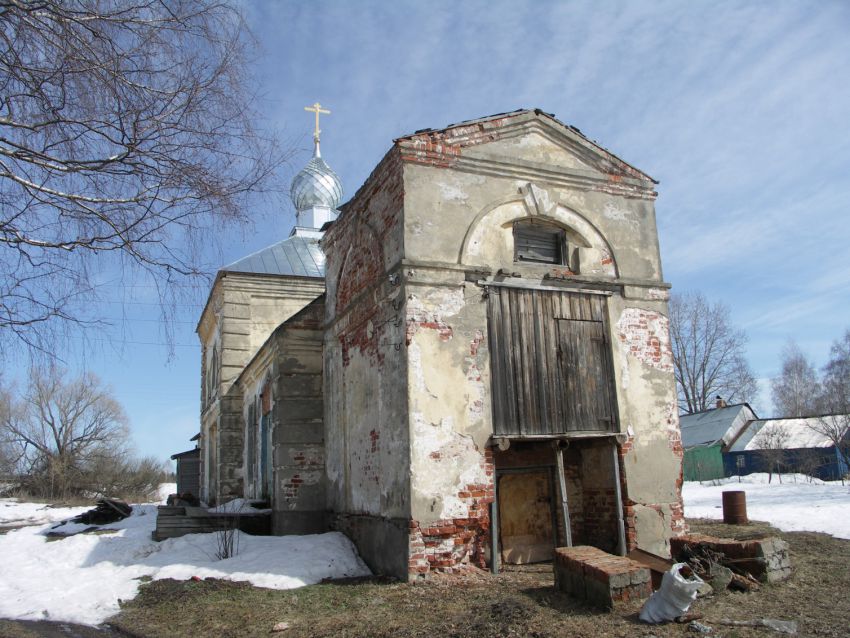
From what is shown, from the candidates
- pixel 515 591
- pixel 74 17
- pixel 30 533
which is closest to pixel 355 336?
pixel 515 591

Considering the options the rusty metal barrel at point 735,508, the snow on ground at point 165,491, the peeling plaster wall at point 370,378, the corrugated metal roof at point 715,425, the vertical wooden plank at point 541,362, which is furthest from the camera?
the snow on ground at point 165,491

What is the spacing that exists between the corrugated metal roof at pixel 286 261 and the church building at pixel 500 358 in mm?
7761

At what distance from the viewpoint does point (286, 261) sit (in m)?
19.4

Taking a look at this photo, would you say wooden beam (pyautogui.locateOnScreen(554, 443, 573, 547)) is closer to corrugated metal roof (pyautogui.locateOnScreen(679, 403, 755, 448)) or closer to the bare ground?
the bare ground

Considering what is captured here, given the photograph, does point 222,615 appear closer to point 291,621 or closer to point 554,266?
point 291,621

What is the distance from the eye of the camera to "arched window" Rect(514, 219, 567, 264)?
9.73m

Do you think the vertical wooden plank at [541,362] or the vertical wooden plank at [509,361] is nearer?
the vertical wooden plank at [509,361]

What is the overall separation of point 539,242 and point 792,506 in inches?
427

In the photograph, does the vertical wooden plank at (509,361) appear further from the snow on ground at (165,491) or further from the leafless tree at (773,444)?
the snow on ground at (165,491)

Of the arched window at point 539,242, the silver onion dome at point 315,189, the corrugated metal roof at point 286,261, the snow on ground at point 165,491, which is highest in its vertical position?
the silver onion dome at point 315,189

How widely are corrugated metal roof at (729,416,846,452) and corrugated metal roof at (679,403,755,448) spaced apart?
615 mm

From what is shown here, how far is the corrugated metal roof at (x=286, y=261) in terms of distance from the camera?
1855cm

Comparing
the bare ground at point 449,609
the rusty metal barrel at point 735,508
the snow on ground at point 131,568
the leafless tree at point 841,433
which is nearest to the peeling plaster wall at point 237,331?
the snow on ground at point 131,568

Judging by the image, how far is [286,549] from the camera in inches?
385
